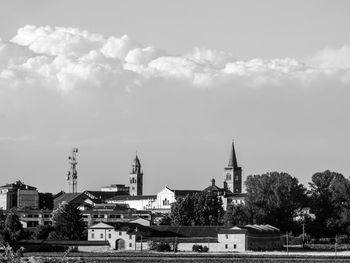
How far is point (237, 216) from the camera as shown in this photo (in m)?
123

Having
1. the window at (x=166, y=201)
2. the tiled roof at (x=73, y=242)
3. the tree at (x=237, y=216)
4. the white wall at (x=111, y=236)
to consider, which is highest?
the window at (x=166, y=201)

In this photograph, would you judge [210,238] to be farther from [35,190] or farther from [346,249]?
[35,190]

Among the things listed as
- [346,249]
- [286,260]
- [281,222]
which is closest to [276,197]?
[281,222]

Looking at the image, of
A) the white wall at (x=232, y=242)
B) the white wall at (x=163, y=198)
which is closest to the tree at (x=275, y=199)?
the white wall at (x=232, y=242)

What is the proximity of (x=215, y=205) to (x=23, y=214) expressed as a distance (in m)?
44.3

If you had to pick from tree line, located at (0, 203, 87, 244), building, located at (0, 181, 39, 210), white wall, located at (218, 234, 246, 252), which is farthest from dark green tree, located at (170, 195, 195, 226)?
building, located at (0, 181, 39, 210)

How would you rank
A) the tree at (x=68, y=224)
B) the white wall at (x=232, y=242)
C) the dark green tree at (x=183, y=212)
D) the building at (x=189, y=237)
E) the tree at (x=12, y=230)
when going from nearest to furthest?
the white wall at (x=232, y=242), the building at (x=189, y=237), the tree at (x=12, y=230), the tree at (x=68, y=224), the dark green tree at (x=183, y=212)

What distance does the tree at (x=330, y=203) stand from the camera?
123938mm

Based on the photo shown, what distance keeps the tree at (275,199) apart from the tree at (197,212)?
5.78 meters

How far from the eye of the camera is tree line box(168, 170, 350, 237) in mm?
124625

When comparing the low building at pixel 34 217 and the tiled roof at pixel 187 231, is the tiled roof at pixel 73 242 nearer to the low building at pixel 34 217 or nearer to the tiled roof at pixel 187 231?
the tiled roof at pixel 187 231

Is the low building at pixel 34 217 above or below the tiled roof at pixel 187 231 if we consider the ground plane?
above

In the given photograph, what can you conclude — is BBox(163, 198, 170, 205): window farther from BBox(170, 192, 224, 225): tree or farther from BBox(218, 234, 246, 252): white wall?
BBox(218, 234, 246, 252): white wall

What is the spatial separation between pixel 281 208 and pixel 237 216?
313 inches
